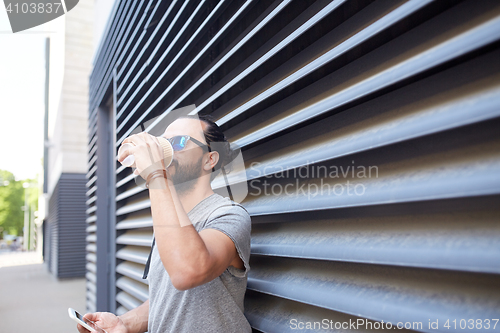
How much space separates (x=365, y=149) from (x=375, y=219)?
0.75ft

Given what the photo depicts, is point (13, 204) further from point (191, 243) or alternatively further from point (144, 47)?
point (191, 243)

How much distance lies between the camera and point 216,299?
1512mm

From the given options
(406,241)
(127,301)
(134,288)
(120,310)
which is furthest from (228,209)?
(120,310)

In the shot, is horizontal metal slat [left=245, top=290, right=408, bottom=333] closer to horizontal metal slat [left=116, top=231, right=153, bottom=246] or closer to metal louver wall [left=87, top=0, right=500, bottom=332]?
metal louver wall [left=87, top=0, right=500, bottom=332]

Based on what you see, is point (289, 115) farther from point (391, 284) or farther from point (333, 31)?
point (391, 284)

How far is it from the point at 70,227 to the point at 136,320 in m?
13.8

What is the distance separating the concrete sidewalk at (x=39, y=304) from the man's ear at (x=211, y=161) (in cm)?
589

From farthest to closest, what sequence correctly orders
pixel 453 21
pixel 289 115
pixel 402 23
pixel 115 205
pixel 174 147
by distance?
pixel 115 205 → pixel 174 147 → pixel 289 115 → pixel 402 23 → pixel 453 21

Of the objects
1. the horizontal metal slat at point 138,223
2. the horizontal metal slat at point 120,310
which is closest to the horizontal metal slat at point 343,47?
the horizontal metal slat at point 138,223

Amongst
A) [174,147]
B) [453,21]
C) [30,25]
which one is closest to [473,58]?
[453,21]

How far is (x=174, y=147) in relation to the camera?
1765 mm

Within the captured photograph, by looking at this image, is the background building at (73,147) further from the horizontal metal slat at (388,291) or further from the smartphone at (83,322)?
the horizontal metal slat at (388,291)

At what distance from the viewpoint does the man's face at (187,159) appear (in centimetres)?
178

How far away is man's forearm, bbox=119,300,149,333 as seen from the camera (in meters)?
1.95
